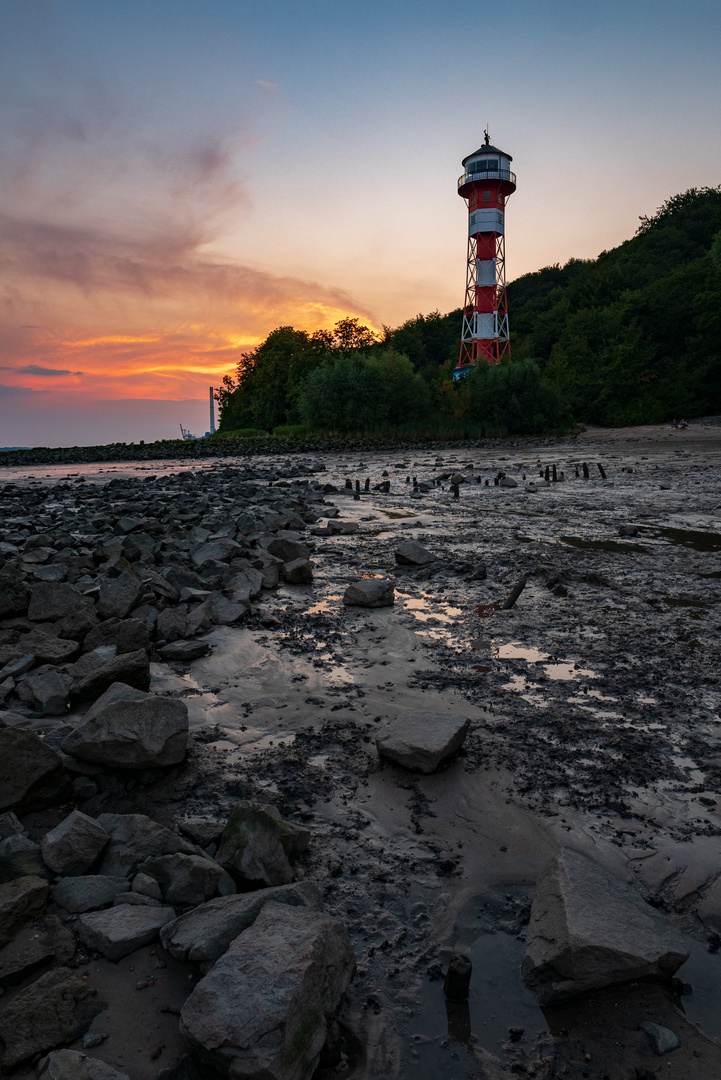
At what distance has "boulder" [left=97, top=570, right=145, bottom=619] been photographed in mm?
5437

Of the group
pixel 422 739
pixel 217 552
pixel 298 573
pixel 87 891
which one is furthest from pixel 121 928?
pixel 217 552

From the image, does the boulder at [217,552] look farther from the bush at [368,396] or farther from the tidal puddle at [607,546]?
the bush at [368,396]

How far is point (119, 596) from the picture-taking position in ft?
18.2

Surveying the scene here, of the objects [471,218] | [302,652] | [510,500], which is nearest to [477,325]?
[471,218]

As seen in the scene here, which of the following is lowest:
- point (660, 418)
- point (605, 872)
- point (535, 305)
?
point (605, 872)

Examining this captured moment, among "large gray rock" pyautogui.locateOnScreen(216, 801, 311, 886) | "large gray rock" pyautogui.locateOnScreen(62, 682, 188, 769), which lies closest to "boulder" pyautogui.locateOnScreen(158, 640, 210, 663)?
"large gray rock" pyautogui.locateOnScreen(62, 682, 188, 769)

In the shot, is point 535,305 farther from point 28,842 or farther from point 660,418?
point 28,842

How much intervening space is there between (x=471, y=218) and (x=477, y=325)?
11.6m

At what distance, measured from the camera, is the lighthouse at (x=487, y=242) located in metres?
63.4

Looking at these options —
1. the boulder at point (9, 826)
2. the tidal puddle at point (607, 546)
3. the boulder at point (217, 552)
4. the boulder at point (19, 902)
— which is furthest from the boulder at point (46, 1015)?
the tidal puddle at point (607, 546)

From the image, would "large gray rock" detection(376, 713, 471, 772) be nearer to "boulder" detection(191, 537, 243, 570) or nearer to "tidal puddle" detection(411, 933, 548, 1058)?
"tidal puddle" detection(411, 933, 548, 1058)

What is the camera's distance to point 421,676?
4.52 metres

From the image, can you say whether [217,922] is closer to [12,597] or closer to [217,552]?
[12,597]

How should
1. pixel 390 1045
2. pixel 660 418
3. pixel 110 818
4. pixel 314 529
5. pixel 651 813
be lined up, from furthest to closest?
pixel 660 418 → pixel 314 529 → pixel 651 813 → pixel 110 818 → pixel 390 1045
